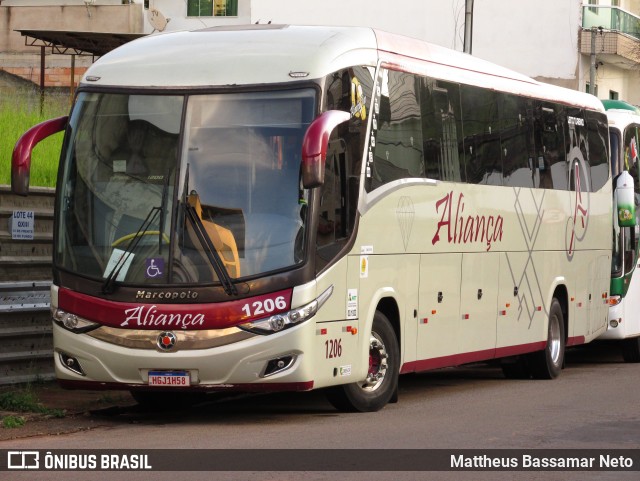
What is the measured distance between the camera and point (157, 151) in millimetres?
12930

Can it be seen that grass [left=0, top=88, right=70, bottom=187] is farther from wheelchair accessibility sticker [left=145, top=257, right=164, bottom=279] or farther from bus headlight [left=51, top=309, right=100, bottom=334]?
wheelchair accessibility sticker [left=145, top=257, right=164, bottom=279]

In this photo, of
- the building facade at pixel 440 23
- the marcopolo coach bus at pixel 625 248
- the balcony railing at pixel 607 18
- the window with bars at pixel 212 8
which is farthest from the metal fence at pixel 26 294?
the window with bars at pixel 212 8

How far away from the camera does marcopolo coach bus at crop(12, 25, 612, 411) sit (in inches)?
492

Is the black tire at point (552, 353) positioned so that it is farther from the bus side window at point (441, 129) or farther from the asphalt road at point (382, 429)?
the bus side window at point (441, 129)

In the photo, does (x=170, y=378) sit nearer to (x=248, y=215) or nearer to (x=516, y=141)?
(x=248, y=215)

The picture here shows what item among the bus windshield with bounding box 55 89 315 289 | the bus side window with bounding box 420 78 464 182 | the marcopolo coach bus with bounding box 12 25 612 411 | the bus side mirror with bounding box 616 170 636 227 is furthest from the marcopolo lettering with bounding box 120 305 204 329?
the bus side mirror with bounding box 616 170 636 227

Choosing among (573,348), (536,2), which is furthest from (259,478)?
(536,2)

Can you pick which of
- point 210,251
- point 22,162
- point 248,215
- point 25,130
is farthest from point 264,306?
point 25,130

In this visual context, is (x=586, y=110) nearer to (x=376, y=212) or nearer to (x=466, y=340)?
(x=466, y=340)

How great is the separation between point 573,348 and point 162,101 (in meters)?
14.5

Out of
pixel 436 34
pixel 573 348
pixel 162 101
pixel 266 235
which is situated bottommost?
pixel 573 348

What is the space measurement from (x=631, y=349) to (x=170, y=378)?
11339 mm

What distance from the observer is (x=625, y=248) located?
2166 cm

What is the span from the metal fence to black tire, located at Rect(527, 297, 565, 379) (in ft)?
21.1
